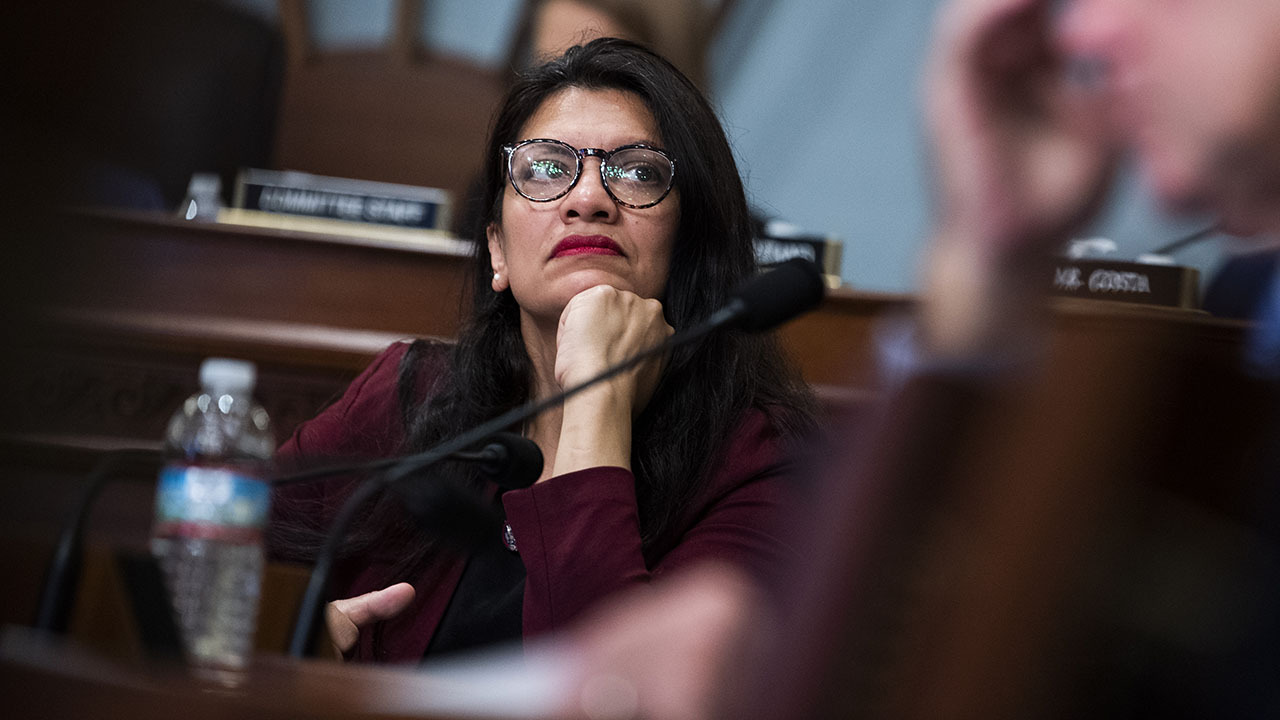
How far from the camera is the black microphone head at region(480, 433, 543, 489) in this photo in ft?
2.53

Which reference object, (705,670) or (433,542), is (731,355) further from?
(705,670)

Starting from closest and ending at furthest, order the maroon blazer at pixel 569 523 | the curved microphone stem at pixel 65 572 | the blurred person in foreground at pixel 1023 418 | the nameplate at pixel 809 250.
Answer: the blurred person in foreground at pixel 1023 418, the curved microphone stem at pixel 65 572, the maroon blazer at pixel 569 523, the nameplate at pixel 809 250

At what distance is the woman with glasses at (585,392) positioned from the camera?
1.04m

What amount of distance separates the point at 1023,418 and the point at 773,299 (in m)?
0.49

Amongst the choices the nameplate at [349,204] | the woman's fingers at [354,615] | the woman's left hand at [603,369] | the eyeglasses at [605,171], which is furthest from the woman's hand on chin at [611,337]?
the nameplate at [349,204]

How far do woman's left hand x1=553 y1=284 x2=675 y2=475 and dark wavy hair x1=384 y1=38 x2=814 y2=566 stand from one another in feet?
0.19

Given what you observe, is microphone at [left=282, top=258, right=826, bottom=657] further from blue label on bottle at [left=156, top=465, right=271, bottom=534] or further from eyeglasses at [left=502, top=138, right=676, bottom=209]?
eyeglasses at [left=502, top=138, right=676, bottom=209]

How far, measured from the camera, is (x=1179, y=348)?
1.11 feet

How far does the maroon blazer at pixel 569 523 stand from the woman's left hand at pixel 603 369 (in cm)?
4

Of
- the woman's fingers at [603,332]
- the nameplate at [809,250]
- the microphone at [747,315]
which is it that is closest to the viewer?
the microphone at [747,315]

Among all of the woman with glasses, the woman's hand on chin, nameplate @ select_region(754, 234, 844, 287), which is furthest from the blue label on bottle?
nameplate @ select_region(754, 234, 844, 287)

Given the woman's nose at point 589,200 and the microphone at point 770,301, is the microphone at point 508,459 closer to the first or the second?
the microphone at point 770,301

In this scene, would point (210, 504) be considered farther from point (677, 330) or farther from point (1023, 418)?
point (677, 330)

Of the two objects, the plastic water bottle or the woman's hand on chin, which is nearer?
the plastic water bottle
